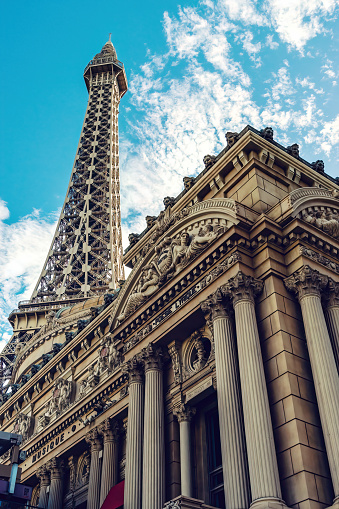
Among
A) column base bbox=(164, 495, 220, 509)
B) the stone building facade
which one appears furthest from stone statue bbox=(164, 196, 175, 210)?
column base bbox=(164, 495, 220, 509)

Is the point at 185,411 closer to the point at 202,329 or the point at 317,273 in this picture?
the point at 202,329

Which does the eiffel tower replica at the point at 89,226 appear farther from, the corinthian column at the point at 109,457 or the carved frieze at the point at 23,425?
the corinthian column at the point at 109,457

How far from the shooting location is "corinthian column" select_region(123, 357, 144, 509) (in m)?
22.9

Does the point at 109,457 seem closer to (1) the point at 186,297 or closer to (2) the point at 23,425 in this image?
(1) the point at 186,297

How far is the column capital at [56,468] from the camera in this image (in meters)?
34.0

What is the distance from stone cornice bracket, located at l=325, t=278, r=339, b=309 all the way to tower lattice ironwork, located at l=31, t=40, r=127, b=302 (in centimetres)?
7516

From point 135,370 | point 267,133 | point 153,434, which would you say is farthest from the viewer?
point 267,133

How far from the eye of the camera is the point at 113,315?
96.3ft

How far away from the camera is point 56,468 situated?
1346 inches

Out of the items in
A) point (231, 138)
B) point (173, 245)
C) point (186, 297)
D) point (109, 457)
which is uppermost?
point (231, 138)

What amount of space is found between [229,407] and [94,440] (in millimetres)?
13723

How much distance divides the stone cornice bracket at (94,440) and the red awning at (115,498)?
185 inches

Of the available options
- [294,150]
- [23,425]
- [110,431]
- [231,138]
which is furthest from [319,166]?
[23,425]

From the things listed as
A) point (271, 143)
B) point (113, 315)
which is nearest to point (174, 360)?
point (113, 315)
